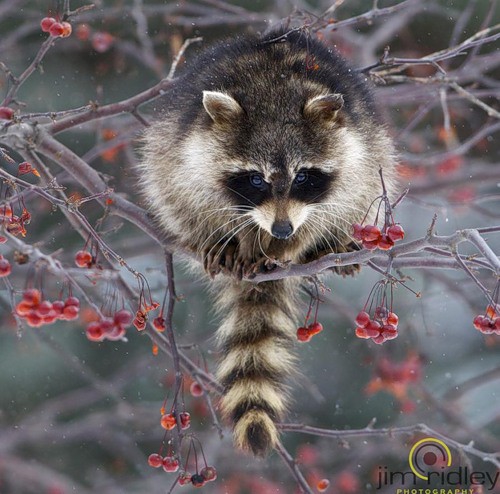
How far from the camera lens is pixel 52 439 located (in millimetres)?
5102

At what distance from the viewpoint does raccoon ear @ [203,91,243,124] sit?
107 inches

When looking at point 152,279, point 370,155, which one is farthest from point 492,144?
point 370,155

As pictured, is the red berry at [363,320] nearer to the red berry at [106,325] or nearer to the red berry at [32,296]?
the red berry at [106,325]

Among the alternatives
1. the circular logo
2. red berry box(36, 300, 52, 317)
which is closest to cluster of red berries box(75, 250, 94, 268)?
red berry box(36, 300, 52, 317)

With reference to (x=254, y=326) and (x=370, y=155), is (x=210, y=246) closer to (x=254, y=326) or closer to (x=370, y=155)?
(x=254, y=326)

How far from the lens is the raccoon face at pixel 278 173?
8.66 ft

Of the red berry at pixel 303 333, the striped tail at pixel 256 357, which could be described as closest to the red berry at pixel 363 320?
the red berry at pixel 303 333

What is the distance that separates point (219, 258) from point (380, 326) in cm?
76

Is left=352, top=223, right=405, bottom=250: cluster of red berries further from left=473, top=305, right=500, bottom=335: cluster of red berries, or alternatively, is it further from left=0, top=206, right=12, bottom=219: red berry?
left=0, top=206, right=12, bottom=219: red berry

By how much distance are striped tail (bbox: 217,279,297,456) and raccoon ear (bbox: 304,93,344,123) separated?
678 millimetres

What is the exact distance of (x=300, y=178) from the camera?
2.73 metres

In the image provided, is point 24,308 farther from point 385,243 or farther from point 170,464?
point 385,243

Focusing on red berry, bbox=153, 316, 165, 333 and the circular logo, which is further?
the circular logo

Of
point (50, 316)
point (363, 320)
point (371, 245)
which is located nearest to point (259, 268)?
point (363, 320)
